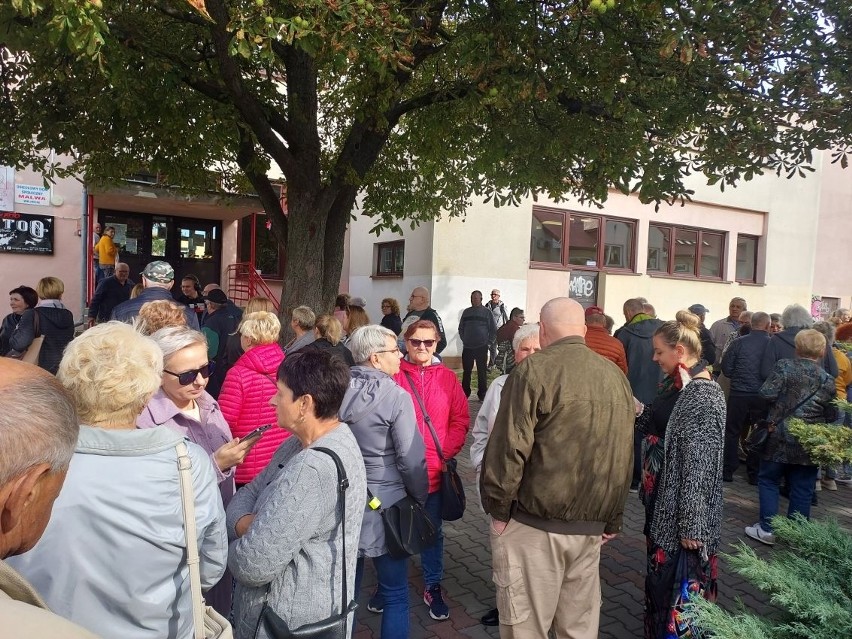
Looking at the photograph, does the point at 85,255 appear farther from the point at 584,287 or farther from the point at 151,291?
the point at 584,287

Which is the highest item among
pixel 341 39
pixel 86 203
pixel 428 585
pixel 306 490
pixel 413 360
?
pixel 341 39

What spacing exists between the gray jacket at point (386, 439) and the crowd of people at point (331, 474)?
1 cm

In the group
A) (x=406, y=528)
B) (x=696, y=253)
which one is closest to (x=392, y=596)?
(x=406, y=528)

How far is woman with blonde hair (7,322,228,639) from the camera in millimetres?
1637

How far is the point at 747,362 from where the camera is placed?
22.1 feet

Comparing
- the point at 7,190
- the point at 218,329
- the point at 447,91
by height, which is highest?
the point at 447,91

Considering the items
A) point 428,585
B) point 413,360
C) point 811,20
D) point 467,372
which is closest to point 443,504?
point 428,585

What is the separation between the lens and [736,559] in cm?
222

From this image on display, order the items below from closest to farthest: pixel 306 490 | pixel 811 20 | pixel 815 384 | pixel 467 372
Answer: pixel 306 490 < pixel 815 384 < pixel 811 20 < pixel 467 372

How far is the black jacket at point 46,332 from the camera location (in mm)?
6664

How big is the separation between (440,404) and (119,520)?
2417 mm

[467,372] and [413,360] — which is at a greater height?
[413,360]

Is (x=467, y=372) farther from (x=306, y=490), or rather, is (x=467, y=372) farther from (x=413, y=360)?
(x=306, y=490)

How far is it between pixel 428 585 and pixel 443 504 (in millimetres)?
614
